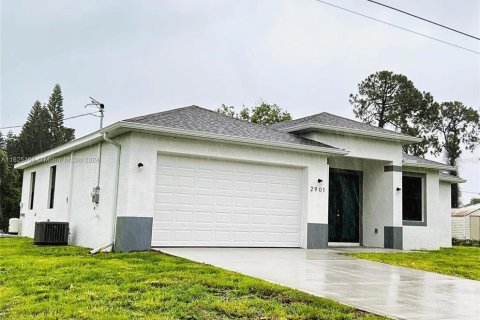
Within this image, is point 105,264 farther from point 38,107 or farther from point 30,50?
point 38,107

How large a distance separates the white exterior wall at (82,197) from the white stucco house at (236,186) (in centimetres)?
3

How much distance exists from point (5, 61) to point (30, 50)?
1.51 metres

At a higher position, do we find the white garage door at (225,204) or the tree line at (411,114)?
the tree line at (411,114)

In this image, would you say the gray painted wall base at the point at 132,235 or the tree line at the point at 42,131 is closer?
the gray painted wall base at the point at 132,235

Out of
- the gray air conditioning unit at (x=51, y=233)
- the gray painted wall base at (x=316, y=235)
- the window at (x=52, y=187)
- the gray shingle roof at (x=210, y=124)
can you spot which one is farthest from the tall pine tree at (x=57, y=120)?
the gray painted wall base at (x=316, y=235)

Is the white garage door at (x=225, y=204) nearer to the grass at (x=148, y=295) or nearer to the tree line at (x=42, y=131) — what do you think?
the grass at (x=148, y=295)

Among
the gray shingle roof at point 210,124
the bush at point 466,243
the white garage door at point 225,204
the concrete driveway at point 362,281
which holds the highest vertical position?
the gray shingle roof at point 210,124

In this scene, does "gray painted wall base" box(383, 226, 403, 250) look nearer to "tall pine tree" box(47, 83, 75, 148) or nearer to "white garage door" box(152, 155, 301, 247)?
"white garage door" box(152, 155, 301, 247)

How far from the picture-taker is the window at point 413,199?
17219 millimetres

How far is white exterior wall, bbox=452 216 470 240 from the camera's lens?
97.4 ft

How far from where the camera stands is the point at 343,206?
1659cm

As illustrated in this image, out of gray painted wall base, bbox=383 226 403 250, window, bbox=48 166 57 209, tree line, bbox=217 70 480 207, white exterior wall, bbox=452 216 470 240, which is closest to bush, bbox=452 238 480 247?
white exterior wall, bbox=452 216 470 240

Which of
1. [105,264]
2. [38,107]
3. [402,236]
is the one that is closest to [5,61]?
[105,264]

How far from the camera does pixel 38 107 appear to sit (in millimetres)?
49406
